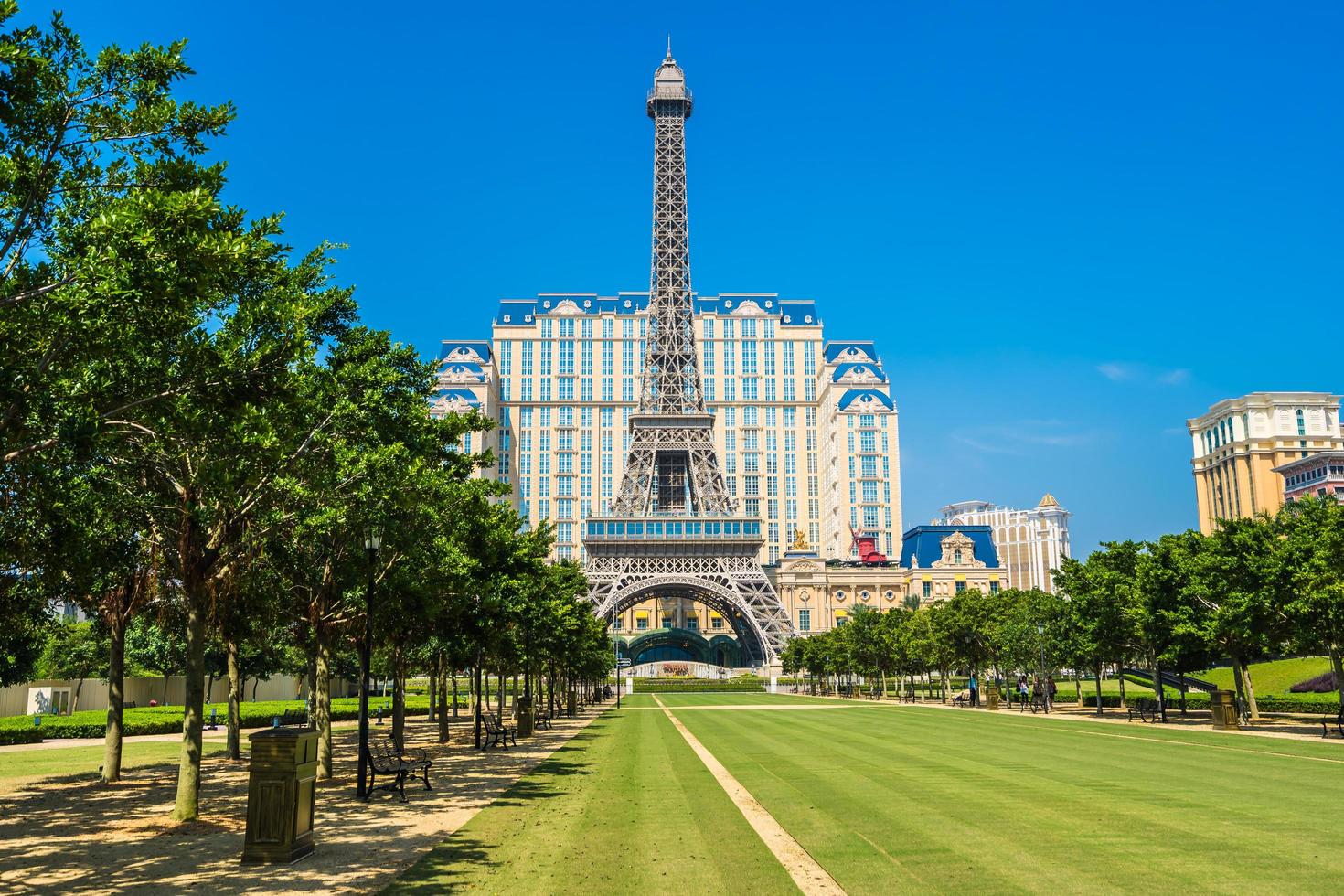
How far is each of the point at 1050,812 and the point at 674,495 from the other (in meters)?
109

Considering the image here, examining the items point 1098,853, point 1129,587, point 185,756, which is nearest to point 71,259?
point 185,756

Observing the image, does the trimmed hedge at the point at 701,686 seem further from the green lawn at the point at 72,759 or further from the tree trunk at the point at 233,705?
the tree trunk at the point at 233,705

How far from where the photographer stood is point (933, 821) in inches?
647

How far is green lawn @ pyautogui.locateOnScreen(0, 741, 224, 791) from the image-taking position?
26.7m

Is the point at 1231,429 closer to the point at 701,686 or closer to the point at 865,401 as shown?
the point at 865,401

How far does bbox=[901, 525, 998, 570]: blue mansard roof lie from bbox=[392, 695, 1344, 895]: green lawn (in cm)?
13516

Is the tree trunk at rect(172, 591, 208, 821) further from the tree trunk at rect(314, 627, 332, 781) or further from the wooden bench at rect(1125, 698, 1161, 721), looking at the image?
the wooden bench at rect(1125, 698, 1161, 721)

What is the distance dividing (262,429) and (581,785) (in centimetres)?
1229

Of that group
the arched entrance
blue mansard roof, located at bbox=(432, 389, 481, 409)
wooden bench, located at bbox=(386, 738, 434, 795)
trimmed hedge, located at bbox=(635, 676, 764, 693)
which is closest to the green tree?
wooden bench, located at bbox=(386, 738, 434, 795)

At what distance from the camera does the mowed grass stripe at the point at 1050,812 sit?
12430mm

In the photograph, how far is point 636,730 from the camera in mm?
41719

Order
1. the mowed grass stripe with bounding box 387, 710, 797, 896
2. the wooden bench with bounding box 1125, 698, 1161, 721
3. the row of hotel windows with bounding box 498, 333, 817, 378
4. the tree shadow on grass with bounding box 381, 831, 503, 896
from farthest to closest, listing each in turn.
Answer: the row of hotel windows with bounding box 498, 333, 817, 378 → the wooden bench with bounding box 1125, 698, 1161, 721 → the mowed grass stripe with bounding box 387, 710, 797, 896 → the tree shadow on grass with bounding box 381, 831, 503, 896

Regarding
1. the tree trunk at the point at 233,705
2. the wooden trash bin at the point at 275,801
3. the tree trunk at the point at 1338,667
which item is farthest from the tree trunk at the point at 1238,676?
the wooden trash bin at the point at 275,801

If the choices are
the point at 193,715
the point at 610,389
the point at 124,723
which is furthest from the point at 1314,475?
the point at 193,715
